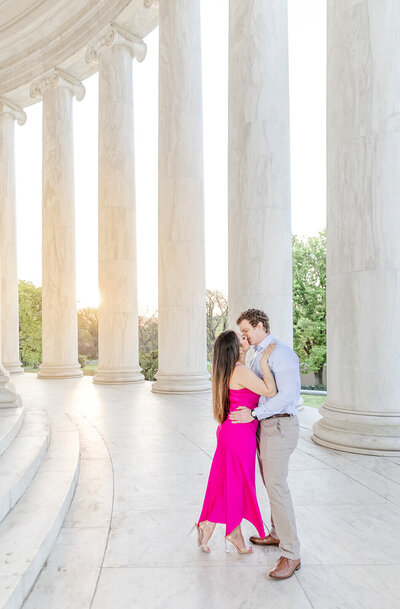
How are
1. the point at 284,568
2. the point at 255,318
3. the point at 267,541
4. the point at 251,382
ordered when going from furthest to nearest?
1. the point at 267,541
2. the point at 255,318
3. the point at 251,382
4. the point at 284,568

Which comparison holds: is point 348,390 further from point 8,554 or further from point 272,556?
point 8,554

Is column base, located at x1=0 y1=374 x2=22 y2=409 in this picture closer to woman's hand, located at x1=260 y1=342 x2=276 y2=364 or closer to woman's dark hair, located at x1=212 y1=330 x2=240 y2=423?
woman's dark hair, located at x1=212 y1=330 x2=240 y2=423

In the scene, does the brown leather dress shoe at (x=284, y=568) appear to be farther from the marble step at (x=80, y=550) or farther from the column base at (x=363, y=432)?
the column base at (x=363, y=432)

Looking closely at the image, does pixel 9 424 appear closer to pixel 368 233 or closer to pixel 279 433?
pixel 279 433

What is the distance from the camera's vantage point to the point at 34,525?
253ft

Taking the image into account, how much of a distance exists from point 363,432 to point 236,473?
Answer: 61796mm

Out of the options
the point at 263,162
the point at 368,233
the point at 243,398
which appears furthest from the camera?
the point at 263,162

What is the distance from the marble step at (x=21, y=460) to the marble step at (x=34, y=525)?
5.31 ft

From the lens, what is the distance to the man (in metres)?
67.1

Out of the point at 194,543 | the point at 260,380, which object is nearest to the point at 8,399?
the point at 194,543

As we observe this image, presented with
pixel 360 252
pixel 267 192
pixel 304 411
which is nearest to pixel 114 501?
pixel 360 252

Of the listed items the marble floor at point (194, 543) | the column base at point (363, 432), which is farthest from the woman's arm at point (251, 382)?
the column base at point (363, 432)

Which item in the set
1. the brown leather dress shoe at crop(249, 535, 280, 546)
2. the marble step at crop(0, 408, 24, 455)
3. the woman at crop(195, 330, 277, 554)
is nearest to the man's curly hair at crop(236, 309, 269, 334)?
the woman at crop(195, 330, 277, 554)

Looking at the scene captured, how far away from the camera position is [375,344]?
124 metres
